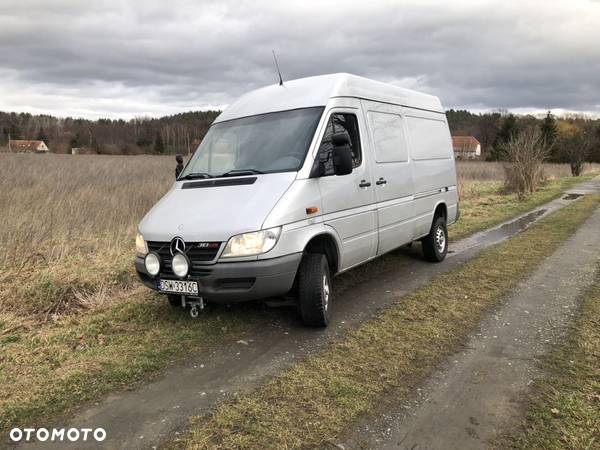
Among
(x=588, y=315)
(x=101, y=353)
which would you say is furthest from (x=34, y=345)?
(x=588, y=315)

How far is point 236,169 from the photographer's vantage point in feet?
15.5

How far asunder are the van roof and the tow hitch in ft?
7.51

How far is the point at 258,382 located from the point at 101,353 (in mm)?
1551

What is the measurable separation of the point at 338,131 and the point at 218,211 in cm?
169

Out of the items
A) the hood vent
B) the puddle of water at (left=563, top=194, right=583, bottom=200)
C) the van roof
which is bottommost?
the puddle of water at (left=563, top=194, right=583, bottom=200)

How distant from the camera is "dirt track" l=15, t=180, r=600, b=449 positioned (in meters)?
2.92

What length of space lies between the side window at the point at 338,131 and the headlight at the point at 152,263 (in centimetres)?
186

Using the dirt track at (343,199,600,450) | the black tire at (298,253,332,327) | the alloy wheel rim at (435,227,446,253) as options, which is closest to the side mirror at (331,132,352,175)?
the black tire at (298,253,332,327)

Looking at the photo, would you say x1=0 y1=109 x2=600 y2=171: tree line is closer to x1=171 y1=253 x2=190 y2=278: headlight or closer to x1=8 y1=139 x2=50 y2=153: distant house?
x1=8 y1=139 x2=50 y2=153: distant house

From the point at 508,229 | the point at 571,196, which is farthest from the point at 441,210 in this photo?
the point at 571,196

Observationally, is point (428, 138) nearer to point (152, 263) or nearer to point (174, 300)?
point (174, 300)

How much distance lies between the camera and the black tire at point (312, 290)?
426 centimetres

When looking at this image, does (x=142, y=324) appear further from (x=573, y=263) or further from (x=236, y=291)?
(x=573, y=263)

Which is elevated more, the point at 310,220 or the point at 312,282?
the point at 310,220
